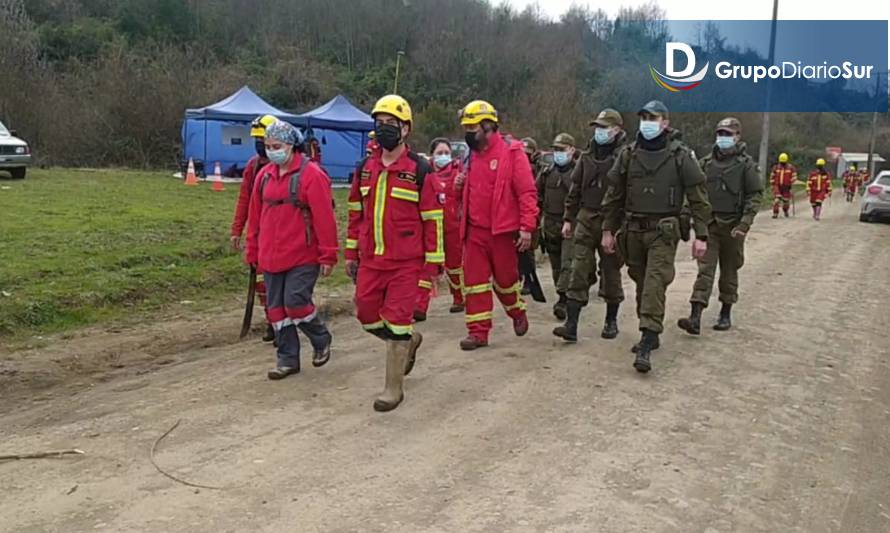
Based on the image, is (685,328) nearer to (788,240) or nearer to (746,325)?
(746,325)

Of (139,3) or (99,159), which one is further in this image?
(139,3)

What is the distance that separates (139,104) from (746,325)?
29592 millimetres

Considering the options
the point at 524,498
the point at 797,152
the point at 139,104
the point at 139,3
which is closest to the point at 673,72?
the point at 797,152

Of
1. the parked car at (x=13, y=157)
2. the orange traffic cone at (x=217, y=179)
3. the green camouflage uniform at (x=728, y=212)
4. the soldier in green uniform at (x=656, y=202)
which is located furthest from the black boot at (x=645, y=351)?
the parked car at (x=13, y=157)

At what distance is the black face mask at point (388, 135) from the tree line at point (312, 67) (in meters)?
28.6

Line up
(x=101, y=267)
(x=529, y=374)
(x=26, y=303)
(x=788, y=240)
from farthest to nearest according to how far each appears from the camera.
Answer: (x=788, y=240) → (x=101, y=267) → (x=26, y=303) → (x=529, y=374)

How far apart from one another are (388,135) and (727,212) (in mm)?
4150

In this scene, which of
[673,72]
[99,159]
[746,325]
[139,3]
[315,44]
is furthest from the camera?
[315,44]

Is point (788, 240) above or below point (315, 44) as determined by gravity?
below

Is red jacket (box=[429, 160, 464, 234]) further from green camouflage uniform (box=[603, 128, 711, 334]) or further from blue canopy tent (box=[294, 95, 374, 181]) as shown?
blue canopy tent (box=[294, 95, 374, 181])

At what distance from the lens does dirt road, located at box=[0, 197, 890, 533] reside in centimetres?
388

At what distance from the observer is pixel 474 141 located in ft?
22.7

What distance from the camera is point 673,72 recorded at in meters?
42.2

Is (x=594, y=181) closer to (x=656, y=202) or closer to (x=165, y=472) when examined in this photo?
(x=656, y=202)
